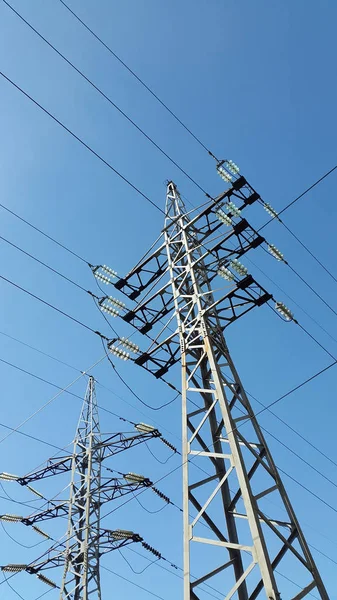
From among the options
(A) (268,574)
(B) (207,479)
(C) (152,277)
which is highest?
(C) (152,277)

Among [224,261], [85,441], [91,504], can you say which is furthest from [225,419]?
[85,441]

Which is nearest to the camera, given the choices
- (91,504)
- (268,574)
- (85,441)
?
(268,574)

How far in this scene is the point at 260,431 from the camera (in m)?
7.52

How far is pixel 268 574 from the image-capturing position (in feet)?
17.2

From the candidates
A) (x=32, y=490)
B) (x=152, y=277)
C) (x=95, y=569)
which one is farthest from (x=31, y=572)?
(x=152, y=277)

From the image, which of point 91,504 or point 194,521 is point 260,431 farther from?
point 91,504

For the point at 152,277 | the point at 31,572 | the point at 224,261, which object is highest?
the point at 152,277

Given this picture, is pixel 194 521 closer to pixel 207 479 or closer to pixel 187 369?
pixel 207 479

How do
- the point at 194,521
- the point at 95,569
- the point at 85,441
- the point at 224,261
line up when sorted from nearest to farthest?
the point at 194,521 → the point at 224,261 → the point at 95,569 → the point at 85,441

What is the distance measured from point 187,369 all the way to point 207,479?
2147 millimetres

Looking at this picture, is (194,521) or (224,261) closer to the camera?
(194,521)

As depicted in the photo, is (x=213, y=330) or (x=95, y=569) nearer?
(x=213, y=330)

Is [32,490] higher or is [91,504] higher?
[32,490]

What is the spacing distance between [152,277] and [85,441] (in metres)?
10.3
